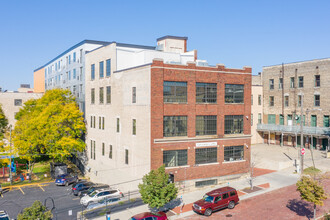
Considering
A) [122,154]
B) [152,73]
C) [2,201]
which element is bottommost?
[2,201]

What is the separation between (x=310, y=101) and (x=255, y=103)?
11.7m

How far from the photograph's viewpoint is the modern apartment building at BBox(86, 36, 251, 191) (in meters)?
33.0

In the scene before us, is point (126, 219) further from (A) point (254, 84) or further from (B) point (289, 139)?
(A) point (254, 84)

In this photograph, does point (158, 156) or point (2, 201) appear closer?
point (158, 156)

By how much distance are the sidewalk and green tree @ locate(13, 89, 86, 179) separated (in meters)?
22.6

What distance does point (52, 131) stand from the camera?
4691 centimetres

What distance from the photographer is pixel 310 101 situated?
2106 inches

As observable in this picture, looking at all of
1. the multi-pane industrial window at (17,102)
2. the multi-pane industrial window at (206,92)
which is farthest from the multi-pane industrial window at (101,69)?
the multi-pane industrial window at (17,102)

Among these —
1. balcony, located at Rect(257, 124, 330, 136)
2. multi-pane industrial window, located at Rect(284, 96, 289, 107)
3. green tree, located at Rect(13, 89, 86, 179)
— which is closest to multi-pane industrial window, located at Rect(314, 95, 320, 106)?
balcony, located at Rect(257, 124, 330, 136)

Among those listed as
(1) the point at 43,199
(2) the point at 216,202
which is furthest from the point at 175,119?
(1) the point at 43,199

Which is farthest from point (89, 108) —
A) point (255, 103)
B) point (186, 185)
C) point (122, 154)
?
point (255, 103)

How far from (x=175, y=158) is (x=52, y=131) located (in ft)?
77.8

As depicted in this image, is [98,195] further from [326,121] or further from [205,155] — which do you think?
[326,121]

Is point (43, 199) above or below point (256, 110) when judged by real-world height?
below
